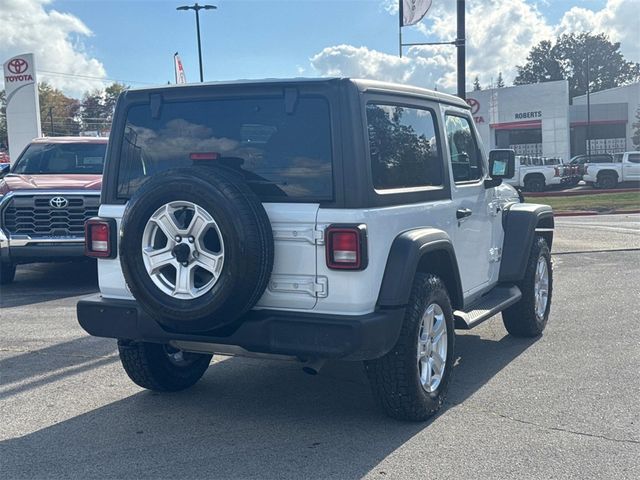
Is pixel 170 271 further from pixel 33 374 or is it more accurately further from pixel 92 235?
pixel 33 374

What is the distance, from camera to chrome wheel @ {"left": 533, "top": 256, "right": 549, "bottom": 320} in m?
7.14

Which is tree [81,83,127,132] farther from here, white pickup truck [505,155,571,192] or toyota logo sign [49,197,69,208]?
toyota logo sign [49,197,69,208]

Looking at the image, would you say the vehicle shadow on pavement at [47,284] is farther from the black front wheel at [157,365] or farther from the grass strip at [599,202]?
the grass strip at [599,202]

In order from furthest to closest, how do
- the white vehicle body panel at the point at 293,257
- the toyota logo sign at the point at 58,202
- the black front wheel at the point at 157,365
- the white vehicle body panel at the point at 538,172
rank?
the white vehicle body panel at the point at 538,172
the toyota logo sign at the point at 58,202
the black front wheel at the point at 157,365
the white vehicle body panel at the point at 293,257

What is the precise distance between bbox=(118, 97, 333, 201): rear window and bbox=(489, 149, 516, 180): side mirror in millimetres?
2523

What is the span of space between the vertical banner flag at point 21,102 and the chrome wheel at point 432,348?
2039cm

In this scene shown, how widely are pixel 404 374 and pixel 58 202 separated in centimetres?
654

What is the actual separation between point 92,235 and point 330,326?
5.92ft

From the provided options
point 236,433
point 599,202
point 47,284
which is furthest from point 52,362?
point 599,202

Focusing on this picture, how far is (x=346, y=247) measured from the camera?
4.35 metres

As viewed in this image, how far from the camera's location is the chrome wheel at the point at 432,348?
490cm

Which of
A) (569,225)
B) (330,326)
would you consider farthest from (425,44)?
(330,326)

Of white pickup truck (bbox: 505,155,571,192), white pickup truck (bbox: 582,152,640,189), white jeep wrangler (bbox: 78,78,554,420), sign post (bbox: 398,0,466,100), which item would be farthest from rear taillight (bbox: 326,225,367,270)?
white pickup truck (bbox: 582,152,640,189)

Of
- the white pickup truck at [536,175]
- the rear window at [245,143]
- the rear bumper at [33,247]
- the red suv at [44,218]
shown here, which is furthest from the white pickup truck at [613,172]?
the rear window at [245,143]
